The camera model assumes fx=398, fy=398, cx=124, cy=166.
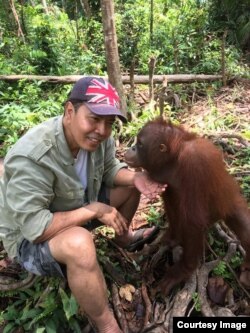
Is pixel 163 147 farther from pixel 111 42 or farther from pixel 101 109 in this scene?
pixel 111 42

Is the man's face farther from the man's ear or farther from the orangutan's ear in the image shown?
the orangutan's ear

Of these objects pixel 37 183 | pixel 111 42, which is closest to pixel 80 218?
pixel 37 183

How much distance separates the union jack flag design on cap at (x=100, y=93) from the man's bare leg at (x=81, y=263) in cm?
69

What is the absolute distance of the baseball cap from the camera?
6.79ft

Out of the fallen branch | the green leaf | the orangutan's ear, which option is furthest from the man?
the fallen branch

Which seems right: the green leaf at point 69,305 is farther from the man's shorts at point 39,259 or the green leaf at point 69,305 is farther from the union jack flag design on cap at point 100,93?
the union jack flag design on cap at point 100,93

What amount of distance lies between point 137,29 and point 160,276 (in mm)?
6192

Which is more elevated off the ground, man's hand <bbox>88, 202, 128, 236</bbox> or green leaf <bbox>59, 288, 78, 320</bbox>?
man's hand <bbox>88, 202, 128, 236</bbox>

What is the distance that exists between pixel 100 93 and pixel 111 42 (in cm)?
243

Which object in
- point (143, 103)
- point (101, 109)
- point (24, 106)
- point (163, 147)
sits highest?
point (101, 109)

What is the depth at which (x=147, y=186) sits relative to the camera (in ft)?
8.38

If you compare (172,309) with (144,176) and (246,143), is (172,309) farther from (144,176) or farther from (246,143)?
(246,143)

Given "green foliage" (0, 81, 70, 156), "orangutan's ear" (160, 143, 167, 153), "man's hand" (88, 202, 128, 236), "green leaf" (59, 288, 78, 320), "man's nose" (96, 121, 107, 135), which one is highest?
"man's nose" (96, 121, 107, 135)

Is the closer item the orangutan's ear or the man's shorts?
the man's shorts
